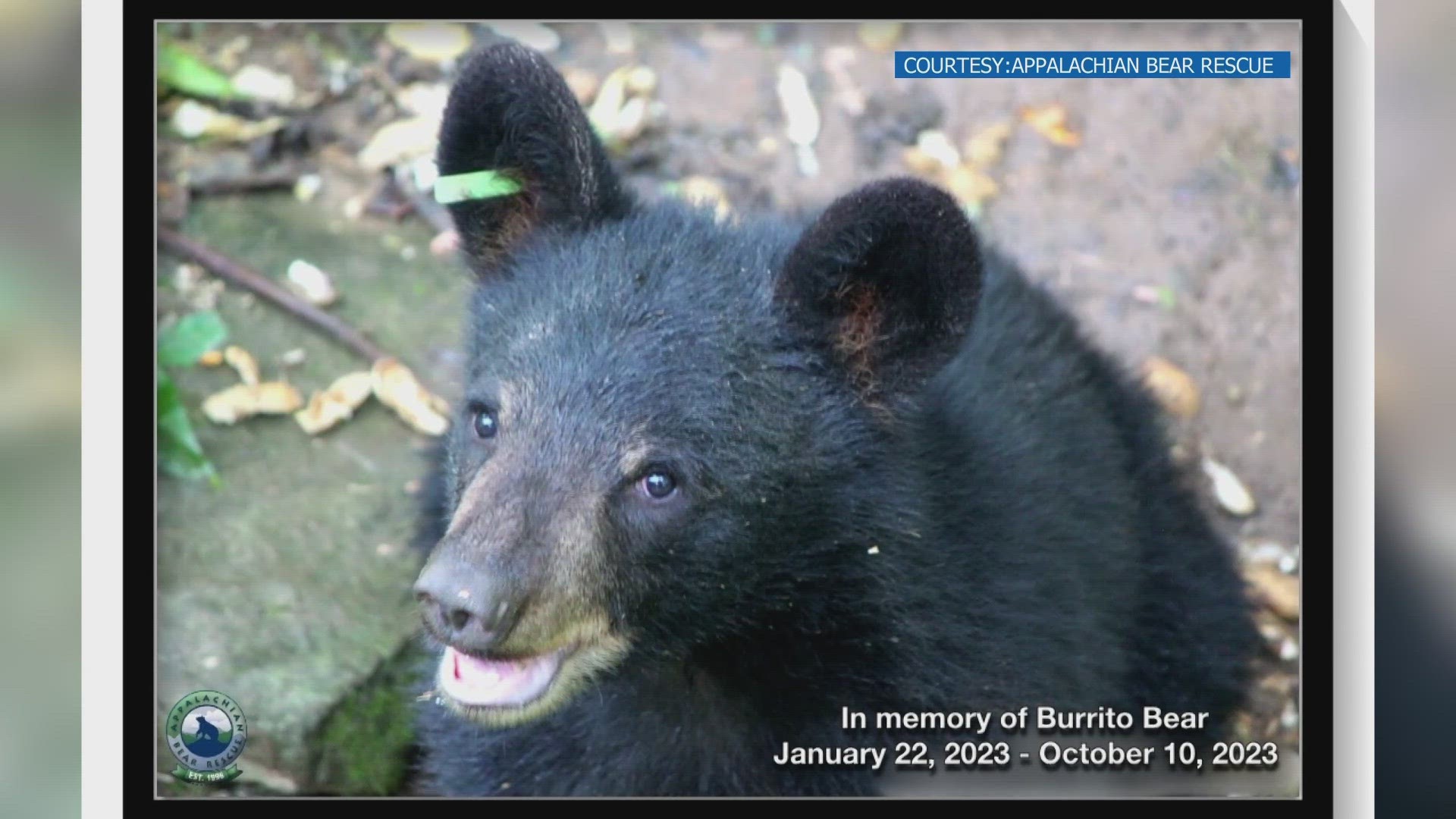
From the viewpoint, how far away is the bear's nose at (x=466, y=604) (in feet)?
12.8

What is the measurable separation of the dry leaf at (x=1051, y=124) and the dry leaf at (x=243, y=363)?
259cm

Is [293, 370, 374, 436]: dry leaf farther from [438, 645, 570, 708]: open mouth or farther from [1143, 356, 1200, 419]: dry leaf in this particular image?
[1143, 356, 1200, 419]: dry leaf

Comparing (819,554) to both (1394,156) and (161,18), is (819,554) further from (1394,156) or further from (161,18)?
(161,18)

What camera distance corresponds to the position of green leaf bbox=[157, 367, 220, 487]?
15.5 feet

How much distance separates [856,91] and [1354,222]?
153 centimetres

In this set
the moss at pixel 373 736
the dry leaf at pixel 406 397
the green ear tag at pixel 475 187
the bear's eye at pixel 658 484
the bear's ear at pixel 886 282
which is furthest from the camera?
the dry leaf at pixel 406 397

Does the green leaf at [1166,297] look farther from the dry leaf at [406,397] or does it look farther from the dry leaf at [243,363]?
the dry leaf at [243,363]

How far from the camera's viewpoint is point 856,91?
514cm

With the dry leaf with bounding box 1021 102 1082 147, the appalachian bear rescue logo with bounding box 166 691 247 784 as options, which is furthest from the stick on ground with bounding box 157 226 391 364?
the dry leaf with bounding box 1021 102 1082 147

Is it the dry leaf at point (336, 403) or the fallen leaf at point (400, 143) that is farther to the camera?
the dry leaf at point (336, 403)

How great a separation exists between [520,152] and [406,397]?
1578 millimetres

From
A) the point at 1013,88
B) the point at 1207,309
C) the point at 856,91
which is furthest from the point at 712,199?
the point at 1207,309

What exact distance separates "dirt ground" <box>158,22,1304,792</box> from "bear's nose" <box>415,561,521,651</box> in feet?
4.14

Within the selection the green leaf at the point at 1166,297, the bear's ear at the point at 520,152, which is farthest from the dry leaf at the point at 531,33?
the green leaf at the point at 1166,297
